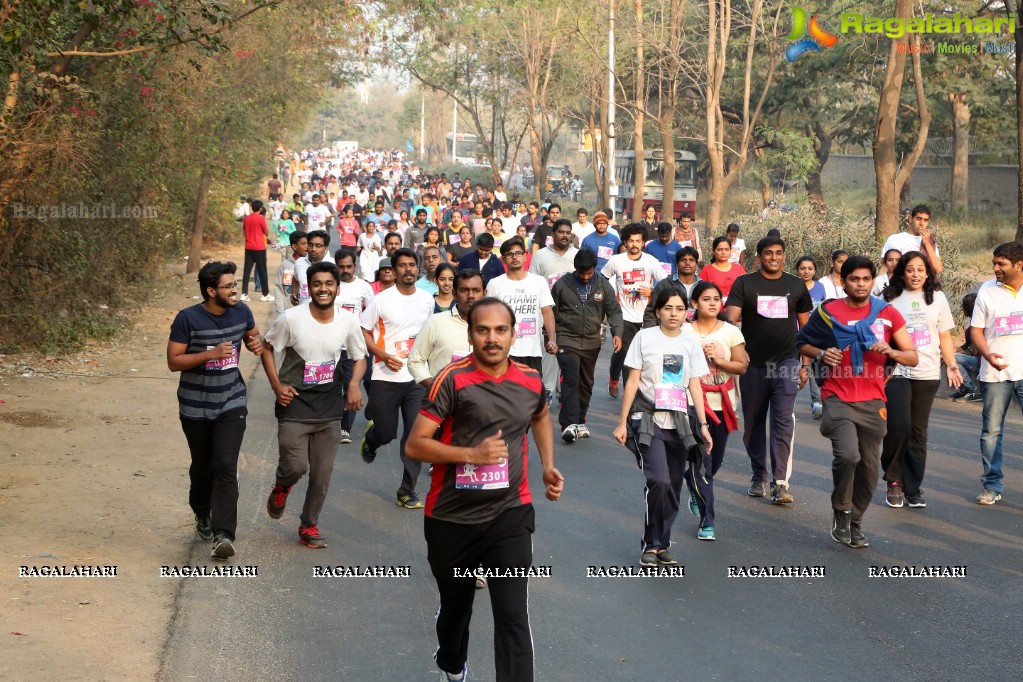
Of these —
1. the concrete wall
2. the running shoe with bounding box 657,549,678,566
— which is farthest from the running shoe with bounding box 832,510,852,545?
the concrete wall

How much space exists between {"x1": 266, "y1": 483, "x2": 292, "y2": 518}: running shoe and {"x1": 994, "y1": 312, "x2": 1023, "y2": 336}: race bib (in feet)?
16.8

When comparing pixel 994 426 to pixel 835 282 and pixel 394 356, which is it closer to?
pixel 835 282

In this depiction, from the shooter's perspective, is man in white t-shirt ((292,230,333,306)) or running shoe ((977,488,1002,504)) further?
man in white t-shirt ((292,230,333,306))

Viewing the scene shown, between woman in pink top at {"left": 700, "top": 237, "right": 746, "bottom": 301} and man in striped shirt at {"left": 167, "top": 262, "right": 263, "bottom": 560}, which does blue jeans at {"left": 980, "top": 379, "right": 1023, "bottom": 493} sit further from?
man in striped shirt at {"left": 167, "top": 262, "right": 263, "bottom": 560}

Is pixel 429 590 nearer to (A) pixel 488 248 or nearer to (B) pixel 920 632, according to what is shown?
(B) pixel 920 632

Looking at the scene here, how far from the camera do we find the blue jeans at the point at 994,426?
888 cm

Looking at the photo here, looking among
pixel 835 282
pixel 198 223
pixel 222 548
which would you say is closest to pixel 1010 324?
pixel 835 282

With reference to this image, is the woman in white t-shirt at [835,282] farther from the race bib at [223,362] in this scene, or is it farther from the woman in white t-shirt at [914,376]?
the race bib at [223,362]

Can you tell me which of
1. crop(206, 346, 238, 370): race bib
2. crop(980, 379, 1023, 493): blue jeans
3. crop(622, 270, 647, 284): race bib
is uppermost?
crop(622, 270, 647, 284): race bib

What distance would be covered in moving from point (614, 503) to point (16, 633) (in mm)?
4230

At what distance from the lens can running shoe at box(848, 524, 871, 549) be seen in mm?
7668

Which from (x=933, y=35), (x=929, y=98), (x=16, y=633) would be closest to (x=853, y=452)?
(x=16, y=633)

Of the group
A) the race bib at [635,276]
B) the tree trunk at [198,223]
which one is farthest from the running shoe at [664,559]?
the tree trunk at [198,223]

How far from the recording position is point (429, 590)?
22.5 feet
